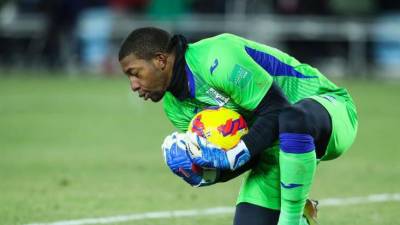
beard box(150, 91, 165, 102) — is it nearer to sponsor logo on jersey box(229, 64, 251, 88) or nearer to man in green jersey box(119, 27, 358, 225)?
man in green jersey box(119, 27, 358, 225)

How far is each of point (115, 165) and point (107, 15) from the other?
1578 cm

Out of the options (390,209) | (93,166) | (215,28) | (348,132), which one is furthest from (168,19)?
Result: (348,132)

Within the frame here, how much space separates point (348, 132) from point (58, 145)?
309 inches

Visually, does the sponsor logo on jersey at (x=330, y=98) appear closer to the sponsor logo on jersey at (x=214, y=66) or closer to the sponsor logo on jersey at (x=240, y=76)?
the sponsor logo on jersey at (x=240, y=76)

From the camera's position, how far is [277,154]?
22.6 feet

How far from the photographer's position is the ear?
655 cm

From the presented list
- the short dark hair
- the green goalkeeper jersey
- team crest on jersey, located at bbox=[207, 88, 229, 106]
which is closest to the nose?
the short dark hair

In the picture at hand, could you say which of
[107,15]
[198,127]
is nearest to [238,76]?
[198,127]

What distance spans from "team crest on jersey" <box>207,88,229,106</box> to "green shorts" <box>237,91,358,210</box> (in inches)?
18.0

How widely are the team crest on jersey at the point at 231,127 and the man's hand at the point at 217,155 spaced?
94 mm

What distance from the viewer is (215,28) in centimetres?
2616

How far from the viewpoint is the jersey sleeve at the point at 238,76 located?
6.43m

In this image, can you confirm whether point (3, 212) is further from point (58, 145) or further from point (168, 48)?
point (58, 145)

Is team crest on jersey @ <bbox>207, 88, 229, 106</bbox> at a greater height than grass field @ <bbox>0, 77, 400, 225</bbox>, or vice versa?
team crest on jersey @ <bbox>207, 88, 229, 106</bbox>
